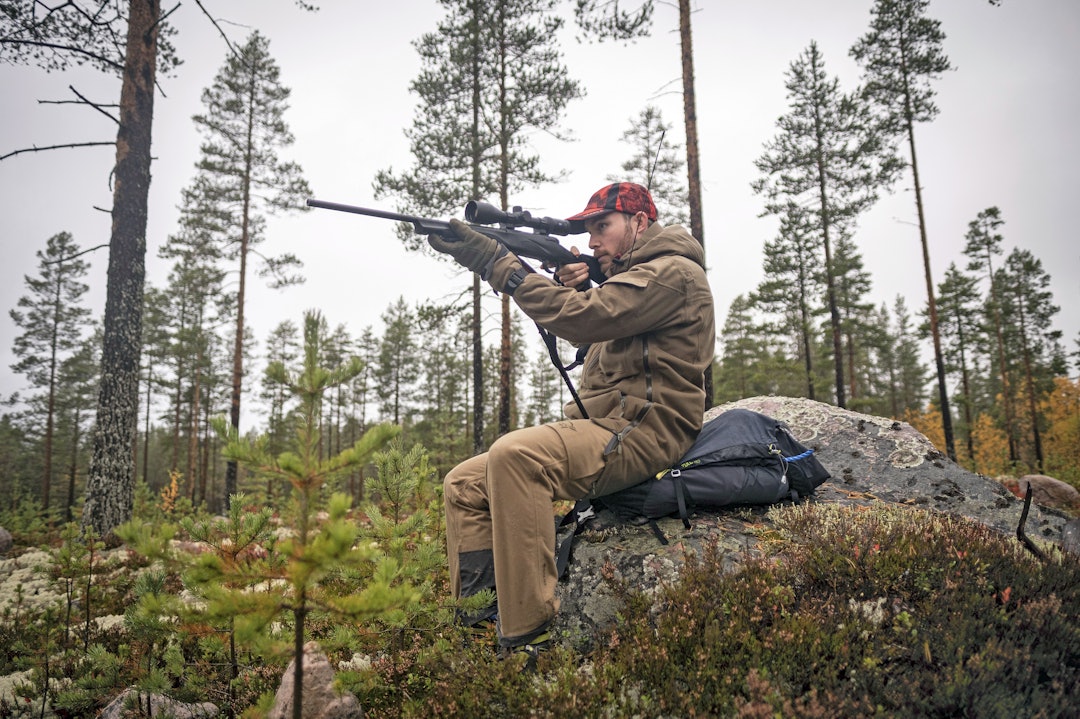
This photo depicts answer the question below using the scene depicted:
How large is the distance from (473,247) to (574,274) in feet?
2.60

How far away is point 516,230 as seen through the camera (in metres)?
3.78

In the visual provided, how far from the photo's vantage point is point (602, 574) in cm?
299

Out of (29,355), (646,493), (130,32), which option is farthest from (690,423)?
(29,355)

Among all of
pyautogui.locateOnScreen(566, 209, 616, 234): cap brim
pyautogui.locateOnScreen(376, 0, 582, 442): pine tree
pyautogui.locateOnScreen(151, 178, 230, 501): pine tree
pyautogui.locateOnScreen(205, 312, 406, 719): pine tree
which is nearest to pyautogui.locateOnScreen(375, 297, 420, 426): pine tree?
pyautogui.locateOnScreen(151, 178, 230, 501): pine tree

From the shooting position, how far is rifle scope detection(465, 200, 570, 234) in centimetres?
362

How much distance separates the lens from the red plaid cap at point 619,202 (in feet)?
11.9

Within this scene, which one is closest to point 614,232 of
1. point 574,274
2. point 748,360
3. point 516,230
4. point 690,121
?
point 574,274

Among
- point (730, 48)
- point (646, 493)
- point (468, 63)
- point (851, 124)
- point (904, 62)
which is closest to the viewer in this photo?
point (646, 493)

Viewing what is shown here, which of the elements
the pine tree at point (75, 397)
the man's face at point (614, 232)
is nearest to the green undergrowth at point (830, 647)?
the man's face at point (614, 232)

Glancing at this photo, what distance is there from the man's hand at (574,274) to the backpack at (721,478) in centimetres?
139

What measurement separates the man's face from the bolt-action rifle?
0.46ft

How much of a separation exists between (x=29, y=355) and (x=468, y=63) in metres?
29.9

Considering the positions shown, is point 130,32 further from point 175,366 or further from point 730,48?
point 730,48

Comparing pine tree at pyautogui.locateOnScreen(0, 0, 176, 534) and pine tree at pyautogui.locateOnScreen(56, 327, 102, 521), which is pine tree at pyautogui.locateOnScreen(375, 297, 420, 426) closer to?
pine tree at pyautogui.locateOnScreen(56, 327, 102, 521)
